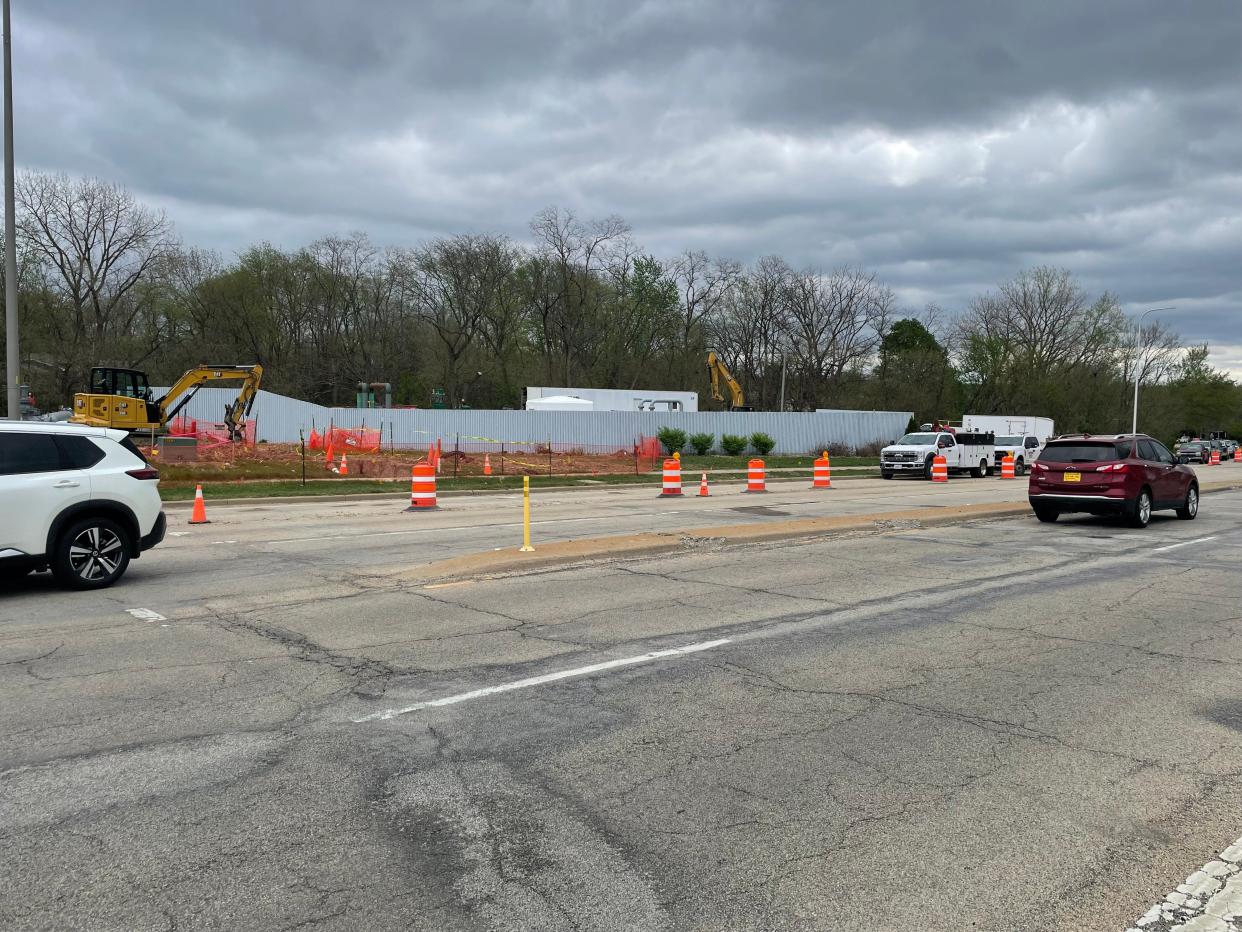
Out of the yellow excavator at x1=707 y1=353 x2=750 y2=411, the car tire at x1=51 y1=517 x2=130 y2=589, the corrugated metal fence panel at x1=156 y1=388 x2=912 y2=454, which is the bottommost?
the car tire at x1=51 y1=517 x2=130 y2=589

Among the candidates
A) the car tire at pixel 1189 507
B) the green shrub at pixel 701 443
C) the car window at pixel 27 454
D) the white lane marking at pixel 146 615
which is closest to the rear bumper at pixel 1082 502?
the car tire at pixel 1189 507

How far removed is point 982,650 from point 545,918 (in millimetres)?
5337

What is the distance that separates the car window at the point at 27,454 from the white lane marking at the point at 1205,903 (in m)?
10.3

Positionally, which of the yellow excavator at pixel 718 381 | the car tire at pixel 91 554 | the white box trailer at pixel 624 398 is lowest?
the car tire at pixel 91 554

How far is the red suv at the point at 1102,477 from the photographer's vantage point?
55.4 feet

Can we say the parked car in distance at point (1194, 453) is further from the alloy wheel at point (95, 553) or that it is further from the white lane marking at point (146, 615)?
the white lane marking at point (146, 615)

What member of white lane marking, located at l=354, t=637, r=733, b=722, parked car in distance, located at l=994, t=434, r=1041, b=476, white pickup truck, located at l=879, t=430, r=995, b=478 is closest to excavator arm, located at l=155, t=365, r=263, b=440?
white pickup truck, located at l=879, t=430, r=995, b=478

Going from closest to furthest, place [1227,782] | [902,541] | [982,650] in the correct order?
[1227,782]
[982,650]
[902,541]

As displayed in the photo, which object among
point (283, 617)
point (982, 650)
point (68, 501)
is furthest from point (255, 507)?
point (982, 650)

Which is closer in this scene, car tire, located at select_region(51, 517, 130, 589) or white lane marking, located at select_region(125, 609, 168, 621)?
white lane marking, located at select_region(125, 609, 168, 621)

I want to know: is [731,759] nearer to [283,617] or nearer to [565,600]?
[565,600]

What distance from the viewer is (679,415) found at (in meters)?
50.6

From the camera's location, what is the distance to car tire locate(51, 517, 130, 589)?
9.90 meters

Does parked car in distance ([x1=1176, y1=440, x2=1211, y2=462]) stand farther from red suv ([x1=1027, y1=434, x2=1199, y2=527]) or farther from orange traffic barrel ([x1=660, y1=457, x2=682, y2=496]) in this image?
red suv ([x1=1027, y1=434, x2=1199, y2=527])
